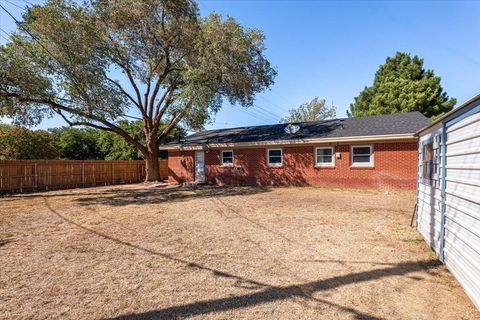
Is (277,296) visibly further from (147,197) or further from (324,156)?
(324,156)

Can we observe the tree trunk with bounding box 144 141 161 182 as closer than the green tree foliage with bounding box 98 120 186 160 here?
Yes

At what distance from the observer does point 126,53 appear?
16.8 m

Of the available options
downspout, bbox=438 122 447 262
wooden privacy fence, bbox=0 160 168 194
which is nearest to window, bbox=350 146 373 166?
downspout, bbox=438 122 447 262

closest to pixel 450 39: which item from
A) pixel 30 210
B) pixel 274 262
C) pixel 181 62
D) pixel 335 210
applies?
pixel 335 210

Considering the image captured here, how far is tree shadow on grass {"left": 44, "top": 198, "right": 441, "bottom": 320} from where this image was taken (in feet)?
9.96

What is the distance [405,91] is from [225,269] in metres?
25.8

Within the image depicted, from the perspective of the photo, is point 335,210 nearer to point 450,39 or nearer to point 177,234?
point 177,234

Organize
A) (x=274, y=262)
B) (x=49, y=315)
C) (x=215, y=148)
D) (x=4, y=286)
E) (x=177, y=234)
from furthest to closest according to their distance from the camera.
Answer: (x=215, y=148) < (x=177, y=234) < (x=274, y=262) < (x=4, y=286) < (x=49, y=315)

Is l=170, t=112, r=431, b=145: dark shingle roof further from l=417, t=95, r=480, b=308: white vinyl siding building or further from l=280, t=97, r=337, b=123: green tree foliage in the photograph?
l=280, t=97, r=337, b=123: green tree foliage

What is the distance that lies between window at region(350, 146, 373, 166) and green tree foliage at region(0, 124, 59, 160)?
22339 mm

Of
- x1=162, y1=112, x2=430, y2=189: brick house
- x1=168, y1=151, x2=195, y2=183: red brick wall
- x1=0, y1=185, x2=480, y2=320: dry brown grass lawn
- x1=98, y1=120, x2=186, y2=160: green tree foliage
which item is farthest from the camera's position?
x1=98, y1=120, x2=186, y2=160: green tree foliage

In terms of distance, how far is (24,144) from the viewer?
22375 millimetres

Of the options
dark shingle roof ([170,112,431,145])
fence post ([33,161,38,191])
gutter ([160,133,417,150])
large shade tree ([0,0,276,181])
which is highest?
large shade tree ([0,0,276,181])

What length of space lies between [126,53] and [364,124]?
1408 cm
